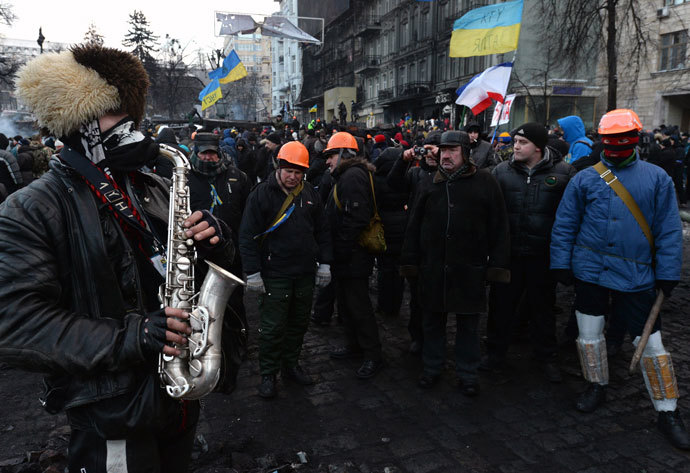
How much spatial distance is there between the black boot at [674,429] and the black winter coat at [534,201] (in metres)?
1.61

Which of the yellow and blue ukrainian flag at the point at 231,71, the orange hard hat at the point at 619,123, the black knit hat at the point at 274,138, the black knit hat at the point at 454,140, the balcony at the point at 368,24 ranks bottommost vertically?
the black knit hat at the point at 454,140

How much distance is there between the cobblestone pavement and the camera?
10.8ft

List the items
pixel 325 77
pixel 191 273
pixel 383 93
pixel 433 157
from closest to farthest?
pixel 191 273 < pixel 433 157 < pixel 383 93 < pixel 325 77

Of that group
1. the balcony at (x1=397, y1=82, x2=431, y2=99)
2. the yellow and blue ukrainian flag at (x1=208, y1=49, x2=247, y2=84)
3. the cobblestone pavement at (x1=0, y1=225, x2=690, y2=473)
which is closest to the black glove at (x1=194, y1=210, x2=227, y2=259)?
the cobblestone pavement at (x1=0, y1=225, x2=690, y2=473)

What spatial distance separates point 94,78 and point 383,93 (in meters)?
43.9

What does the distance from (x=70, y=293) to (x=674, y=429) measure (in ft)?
13.0

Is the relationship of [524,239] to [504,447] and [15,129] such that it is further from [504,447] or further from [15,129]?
[15,129]

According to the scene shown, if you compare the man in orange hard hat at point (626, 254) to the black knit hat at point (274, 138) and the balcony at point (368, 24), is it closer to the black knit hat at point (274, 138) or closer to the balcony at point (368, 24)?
the black knit hat at point (274, 138)

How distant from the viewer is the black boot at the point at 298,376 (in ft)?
14.9

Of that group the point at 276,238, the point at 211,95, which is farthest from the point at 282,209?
the point at 211,95

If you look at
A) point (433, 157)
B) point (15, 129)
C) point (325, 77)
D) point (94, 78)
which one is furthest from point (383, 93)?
point (94, 78)

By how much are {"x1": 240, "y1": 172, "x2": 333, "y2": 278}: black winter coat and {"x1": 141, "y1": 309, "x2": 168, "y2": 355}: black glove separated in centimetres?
268

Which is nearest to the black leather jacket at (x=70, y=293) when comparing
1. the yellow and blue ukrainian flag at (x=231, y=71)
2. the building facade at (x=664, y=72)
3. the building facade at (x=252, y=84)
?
the yellow and blue ukrainian flag at (x=231, y=71)

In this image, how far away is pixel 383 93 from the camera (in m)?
43.6
